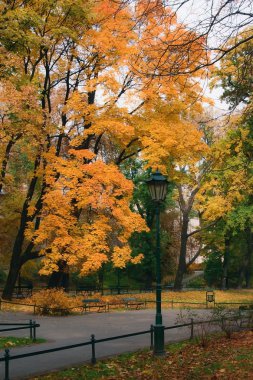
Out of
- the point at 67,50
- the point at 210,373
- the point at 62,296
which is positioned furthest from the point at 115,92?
the point at 210,373

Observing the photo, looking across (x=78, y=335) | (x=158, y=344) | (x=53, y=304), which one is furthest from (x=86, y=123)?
(x=158, y=344)

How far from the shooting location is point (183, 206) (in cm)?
4050

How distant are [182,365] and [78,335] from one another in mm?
6197

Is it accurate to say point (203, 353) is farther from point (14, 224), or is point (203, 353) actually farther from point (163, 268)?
point (163, 268)

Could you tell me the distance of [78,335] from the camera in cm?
1560

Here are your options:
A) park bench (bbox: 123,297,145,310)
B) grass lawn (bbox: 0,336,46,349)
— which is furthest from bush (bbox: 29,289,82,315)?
grass lawn (bbox: 0,336,46,349)

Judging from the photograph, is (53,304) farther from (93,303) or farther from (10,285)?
(10,285)

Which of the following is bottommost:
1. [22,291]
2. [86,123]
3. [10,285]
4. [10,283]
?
[22,291]

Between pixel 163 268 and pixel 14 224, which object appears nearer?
pixel 14 224

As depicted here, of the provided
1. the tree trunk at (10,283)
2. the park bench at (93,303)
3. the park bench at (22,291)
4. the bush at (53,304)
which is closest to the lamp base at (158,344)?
the bush at (53,304)

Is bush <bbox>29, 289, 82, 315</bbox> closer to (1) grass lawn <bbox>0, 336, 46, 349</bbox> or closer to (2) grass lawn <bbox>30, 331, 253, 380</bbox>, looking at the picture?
(1) grass lawn <bbox>0, 336, 46, 349</bbox>

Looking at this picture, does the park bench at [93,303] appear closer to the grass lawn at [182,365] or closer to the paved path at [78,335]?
the paved path at [78,335]

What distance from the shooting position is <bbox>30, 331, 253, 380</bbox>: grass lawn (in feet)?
30.0

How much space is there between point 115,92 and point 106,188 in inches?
229
